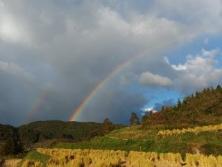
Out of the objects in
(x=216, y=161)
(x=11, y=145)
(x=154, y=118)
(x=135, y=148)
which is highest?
(x=154, y=118)

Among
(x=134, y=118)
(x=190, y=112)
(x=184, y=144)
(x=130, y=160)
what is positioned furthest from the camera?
(x=134, y=118)

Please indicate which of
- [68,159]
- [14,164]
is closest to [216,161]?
[68,159]

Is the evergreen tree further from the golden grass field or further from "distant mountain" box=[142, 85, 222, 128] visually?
the golden grass field

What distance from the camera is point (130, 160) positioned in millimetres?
35500

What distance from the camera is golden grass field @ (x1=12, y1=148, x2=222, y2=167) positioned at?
101ft

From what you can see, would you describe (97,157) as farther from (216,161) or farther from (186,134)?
(186,134)

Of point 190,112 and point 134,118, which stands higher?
point 134,118

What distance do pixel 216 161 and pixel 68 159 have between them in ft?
61.8

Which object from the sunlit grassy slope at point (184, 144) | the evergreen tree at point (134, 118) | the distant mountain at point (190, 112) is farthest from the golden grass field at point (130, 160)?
the evergreen tree at point (134, 118)

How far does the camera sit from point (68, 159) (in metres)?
44.1

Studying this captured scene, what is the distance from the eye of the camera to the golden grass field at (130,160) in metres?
30.7

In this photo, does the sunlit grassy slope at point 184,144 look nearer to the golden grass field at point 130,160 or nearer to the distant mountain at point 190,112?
the golden grass field at point 130,160

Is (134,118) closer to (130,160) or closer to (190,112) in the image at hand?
(190,112)

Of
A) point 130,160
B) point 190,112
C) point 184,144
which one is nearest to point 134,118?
point 190,112
